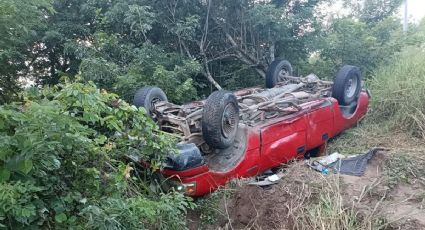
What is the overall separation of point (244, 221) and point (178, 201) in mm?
921

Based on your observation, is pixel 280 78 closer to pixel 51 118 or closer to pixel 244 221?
pixel 244 221

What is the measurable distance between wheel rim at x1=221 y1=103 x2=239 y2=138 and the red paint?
216 millimetres

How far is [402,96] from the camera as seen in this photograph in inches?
243

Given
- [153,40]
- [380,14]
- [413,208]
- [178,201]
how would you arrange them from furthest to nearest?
[380,14] < [153,40] < [413,208] < [178,201]

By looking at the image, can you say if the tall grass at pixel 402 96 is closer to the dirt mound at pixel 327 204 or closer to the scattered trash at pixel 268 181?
the dirt mound at pixel 327 204

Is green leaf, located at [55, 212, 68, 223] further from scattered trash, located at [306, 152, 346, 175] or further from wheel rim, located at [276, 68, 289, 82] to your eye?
wheel rim, located at [276, 68, 289, 82]

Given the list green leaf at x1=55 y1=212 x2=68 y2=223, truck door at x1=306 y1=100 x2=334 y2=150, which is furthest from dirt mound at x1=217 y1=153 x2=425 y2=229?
green leaf at x1=55 y1=212 x2=68 y2=223

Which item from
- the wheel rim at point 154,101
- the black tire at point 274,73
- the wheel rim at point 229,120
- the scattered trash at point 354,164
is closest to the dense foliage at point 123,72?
the wheel rim at point 154,101

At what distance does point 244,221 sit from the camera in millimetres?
3730

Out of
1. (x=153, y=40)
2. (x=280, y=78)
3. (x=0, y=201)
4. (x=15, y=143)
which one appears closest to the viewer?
(x=0, y=201)

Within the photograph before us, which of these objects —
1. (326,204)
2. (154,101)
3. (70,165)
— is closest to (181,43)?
(154,101)

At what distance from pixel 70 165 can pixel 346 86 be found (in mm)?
4579

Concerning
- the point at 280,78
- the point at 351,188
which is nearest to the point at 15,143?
the point at 351,188

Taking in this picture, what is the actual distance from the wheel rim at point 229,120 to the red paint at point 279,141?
22cm
